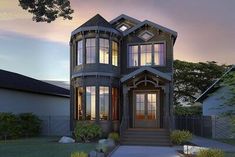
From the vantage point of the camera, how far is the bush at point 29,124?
2828 centimetres

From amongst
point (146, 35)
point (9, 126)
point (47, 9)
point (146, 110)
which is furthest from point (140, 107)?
A: point (47, 9)

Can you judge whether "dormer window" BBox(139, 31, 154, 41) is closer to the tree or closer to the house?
the house

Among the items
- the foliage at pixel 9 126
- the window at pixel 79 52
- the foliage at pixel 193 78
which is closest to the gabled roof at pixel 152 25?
the window at pixel 79 52

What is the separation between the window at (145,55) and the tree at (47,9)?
392 inches

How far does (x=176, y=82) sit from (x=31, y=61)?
2661cm

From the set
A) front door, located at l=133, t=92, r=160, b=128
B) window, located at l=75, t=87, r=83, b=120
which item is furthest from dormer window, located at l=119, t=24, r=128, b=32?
window, located at l=75, t=87, r=83, b=120

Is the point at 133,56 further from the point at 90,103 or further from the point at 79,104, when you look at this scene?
the point at 79,104

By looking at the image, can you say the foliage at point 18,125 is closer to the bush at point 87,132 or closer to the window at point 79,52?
the bush at point 87,132

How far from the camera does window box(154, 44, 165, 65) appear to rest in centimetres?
2641

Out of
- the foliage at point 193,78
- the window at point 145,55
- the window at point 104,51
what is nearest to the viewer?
the window at point 104,51

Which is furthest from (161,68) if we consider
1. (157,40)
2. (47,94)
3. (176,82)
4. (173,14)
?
(176,82)

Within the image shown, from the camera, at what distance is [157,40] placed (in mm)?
26500

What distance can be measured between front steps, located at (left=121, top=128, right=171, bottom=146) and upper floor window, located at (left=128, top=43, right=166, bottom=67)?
5.18 meters

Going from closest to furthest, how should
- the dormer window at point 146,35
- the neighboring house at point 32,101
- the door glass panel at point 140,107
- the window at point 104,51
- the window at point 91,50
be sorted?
the window at point 91,50
the window at point 104,51
the door glass panel at point 140,107
the dormer window at point 146,35
the neighboring house at point 32,101
